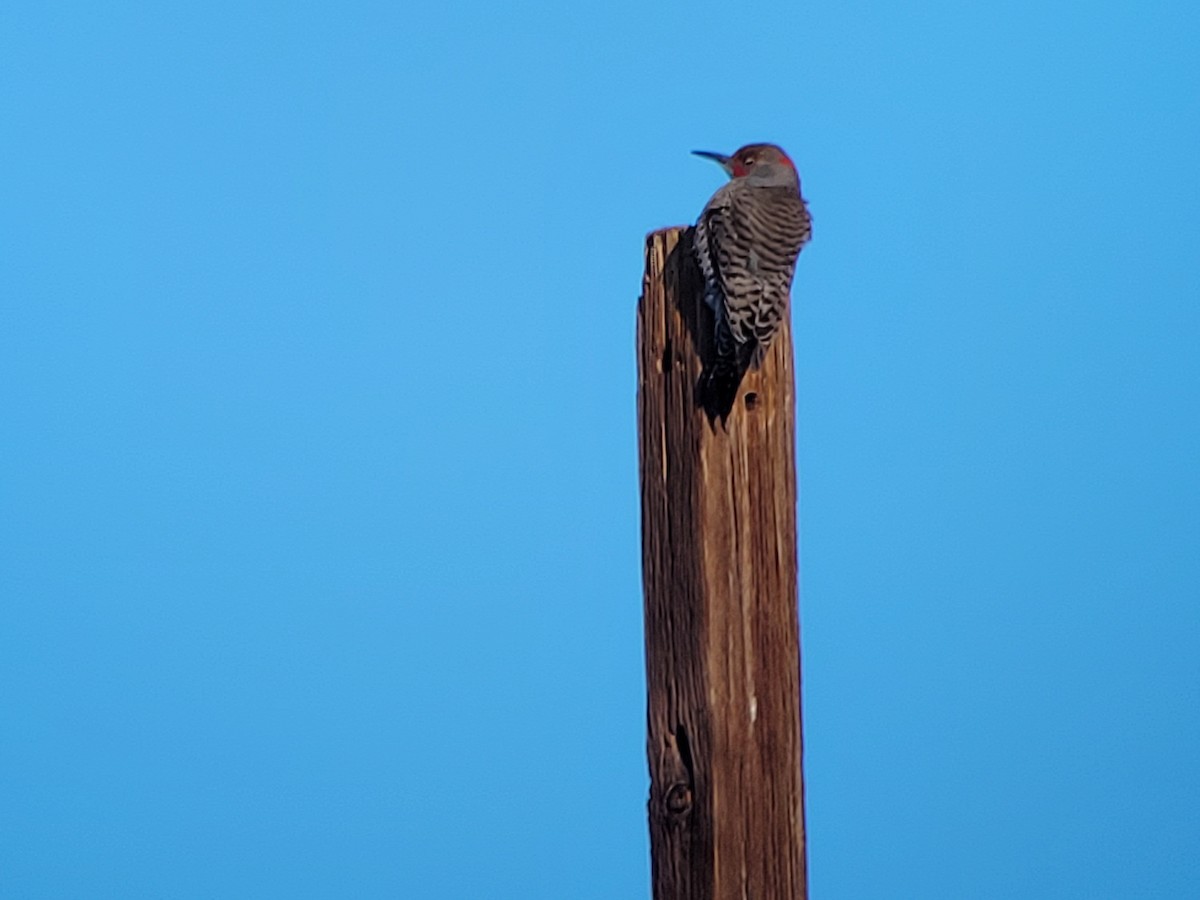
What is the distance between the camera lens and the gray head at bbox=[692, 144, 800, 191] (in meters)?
3.97

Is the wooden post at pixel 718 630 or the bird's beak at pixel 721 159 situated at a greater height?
the bird's beak at pixel 721 159

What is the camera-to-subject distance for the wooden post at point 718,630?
185 centimetres

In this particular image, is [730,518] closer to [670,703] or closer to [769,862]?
[670,703]

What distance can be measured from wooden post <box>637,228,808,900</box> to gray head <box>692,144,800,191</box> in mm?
2026

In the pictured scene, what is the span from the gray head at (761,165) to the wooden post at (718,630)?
6.65 ft

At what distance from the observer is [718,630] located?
72.7 inches

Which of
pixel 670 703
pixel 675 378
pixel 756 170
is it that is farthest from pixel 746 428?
pixel 756 170

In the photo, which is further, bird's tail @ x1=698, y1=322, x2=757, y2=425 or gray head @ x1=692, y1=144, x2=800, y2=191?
gray head @ x1=692, y1=144, x2=800, y2=191

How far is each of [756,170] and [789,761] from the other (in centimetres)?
251

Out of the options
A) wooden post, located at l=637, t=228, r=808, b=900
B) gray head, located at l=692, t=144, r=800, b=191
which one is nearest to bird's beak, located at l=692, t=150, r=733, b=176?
gray head, located at l=692, t=144, r=800, b=191

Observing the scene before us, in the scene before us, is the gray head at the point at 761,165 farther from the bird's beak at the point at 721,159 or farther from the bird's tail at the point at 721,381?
the bird's tail at the point at 721,381

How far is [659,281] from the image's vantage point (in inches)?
79.1

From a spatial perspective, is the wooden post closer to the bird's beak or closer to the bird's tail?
the bird's tail

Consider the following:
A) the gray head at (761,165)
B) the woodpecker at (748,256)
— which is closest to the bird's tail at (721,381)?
the woodpecker at (748,256)
